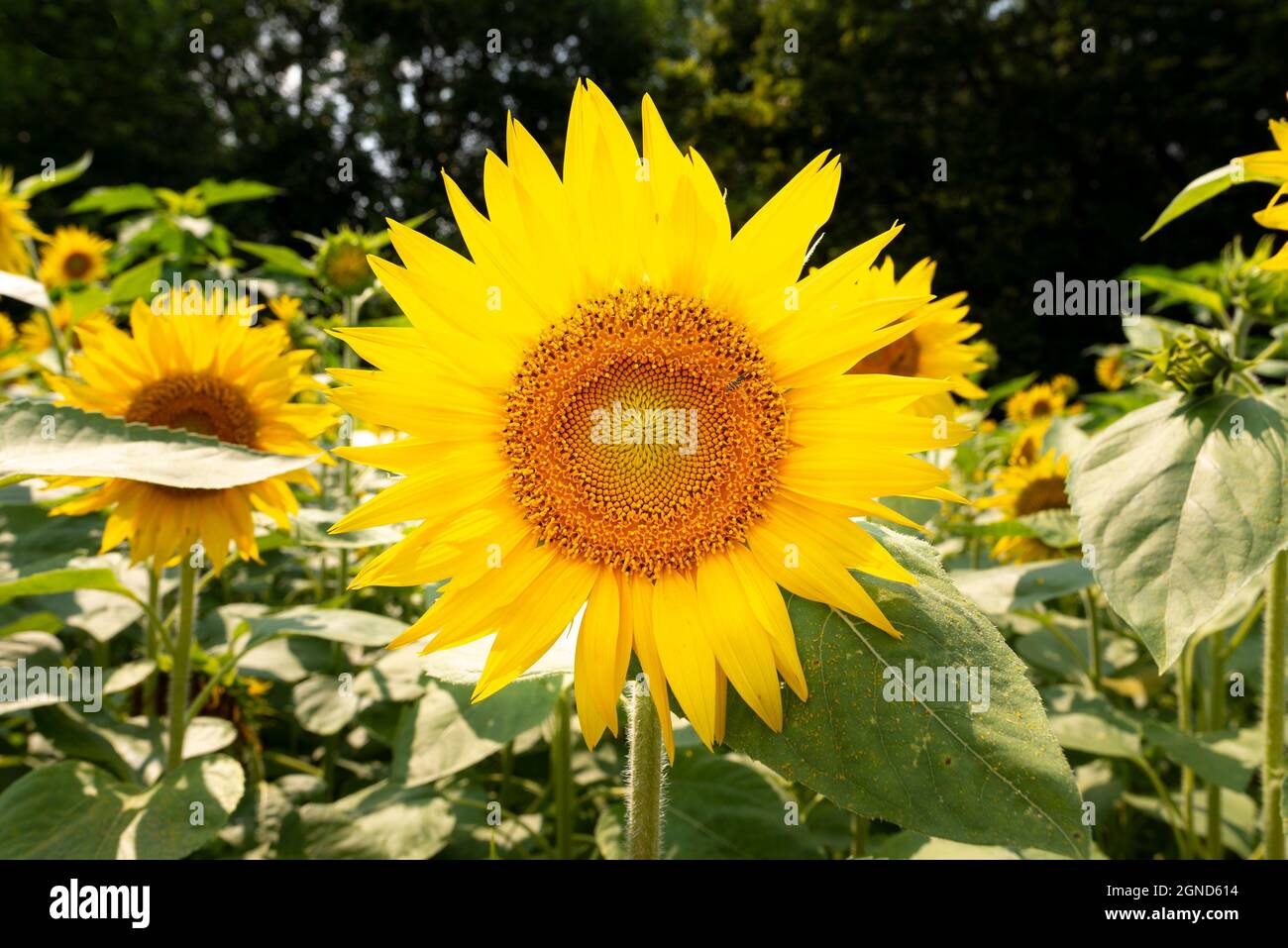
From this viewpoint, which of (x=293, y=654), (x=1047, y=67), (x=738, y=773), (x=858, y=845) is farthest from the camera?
(x=1047, y=67)

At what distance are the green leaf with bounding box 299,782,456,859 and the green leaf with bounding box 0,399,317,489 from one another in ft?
3.53

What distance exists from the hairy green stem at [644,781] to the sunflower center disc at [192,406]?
5.27 feet

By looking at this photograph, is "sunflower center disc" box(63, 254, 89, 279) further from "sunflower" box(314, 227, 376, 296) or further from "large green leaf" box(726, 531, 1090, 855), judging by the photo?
"large green leaf" box(726, 531, 1090, 855)

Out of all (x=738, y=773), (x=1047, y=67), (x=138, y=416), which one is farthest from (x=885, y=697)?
(x=1047, y=67)

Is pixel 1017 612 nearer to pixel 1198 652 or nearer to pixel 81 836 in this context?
pixel 1198 652

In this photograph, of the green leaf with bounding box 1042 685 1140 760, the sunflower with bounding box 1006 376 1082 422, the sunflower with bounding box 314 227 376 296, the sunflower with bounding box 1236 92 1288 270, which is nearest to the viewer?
the sunflower with bounding box 1236 92 1288 270

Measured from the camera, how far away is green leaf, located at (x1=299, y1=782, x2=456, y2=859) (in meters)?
2.11

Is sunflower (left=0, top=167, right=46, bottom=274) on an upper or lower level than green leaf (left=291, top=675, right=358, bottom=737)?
Answer: upper

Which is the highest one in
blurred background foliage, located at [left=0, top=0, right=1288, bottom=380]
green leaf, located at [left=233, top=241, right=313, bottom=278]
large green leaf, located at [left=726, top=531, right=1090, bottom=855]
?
blurred background foliage, located at [left=0, top=0, right=1288, bottom=380]

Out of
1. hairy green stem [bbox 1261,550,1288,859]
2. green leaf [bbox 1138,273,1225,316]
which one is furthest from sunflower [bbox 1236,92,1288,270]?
green leaf [bbox 1138,273,1225,316]

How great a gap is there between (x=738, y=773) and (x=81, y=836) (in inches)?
54.9

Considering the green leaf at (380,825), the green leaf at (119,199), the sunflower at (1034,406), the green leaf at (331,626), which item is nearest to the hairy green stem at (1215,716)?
the green leaf at (380,825)

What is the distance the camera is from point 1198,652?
3018 mm

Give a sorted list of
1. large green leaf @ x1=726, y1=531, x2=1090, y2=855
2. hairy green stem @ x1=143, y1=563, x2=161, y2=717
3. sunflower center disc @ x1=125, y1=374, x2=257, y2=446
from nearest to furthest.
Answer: large green leaf @ x1=726, y1=531, x2=1090, y2=855, sunflower center disc @ x1=125, y1=374, x2=257, y2=446, hairy green stem @ x1=143, y1=563, x2=161, y2=717
